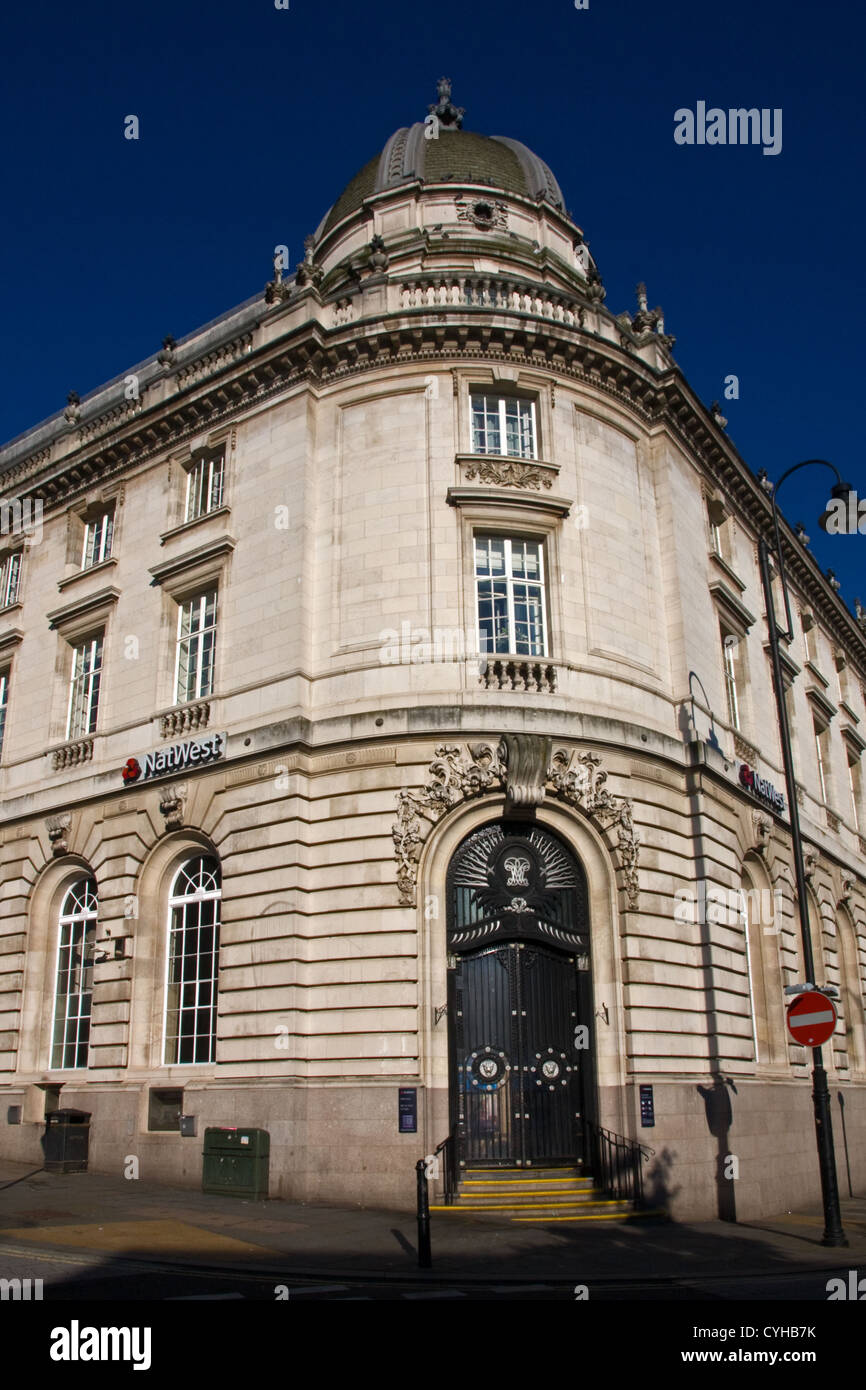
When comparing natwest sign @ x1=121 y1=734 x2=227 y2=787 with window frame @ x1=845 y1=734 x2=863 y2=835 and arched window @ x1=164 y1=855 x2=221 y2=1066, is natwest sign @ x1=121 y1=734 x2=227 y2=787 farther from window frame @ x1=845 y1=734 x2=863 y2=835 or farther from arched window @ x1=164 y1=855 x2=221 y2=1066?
window frame @ x1=845 y1=734 x2=863 y2=835

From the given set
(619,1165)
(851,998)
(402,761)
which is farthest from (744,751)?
(851,998)

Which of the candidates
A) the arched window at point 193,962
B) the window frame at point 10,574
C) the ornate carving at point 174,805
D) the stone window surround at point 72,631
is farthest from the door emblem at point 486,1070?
the window frame at point 10,574

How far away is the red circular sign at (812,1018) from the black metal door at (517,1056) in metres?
4.49

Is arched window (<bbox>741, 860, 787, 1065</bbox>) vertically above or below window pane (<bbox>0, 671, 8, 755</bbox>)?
below

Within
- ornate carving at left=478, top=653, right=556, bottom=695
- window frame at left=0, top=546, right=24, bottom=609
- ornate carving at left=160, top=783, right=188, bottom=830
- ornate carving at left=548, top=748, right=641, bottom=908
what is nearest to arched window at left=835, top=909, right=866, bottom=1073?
ornate carving at left=548, top=748, right=641, bottom=908

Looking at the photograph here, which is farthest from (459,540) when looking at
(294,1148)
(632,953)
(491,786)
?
(294,1148)

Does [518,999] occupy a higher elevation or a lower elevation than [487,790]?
lower

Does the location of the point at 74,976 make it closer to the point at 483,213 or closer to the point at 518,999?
the point at 518,999

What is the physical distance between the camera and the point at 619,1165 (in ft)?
62.7

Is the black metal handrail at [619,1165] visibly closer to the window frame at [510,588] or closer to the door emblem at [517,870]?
the door emblem at [517,870]

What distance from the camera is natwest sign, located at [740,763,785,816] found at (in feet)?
82.7

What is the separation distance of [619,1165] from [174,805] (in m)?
10.8

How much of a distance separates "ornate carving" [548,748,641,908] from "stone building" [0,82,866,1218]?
2.4 inches
